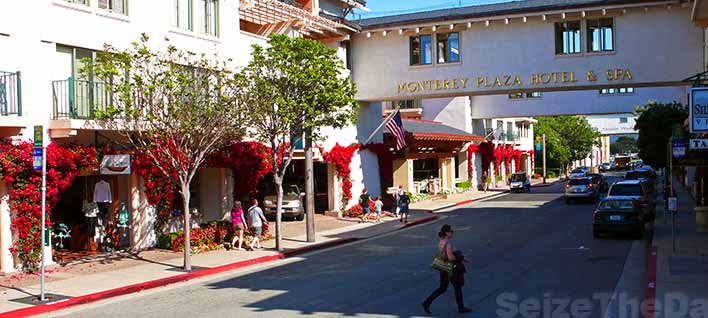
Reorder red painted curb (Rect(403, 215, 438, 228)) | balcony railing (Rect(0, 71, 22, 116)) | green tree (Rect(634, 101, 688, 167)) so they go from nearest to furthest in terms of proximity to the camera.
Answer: balcony railing (Rect(0, 71, 22, 116)) → red painted curb (Rect(403, 215, 438, 228)) → green tree (Rect(634, 101, 688, 167))

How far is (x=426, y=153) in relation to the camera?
47.2m

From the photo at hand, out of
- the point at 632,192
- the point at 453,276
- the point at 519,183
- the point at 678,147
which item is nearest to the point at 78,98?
the point at 453,276

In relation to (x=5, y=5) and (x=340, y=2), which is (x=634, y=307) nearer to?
(x=5, y=5)

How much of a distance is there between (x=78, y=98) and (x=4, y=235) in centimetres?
408

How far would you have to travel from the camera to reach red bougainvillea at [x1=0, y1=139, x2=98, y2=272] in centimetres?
1691

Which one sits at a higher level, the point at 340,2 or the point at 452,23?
the point at 340,2

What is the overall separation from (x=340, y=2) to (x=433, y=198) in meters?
17.2

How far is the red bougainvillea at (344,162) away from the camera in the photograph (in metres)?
33.2

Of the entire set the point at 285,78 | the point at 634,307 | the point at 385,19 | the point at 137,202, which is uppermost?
the point at 385,19

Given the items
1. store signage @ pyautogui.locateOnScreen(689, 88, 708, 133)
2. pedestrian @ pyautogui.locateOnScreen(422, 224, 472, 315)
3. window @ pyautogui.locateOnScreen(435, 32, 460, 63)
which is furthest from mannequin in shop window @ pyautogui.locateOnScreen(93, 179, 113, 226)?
window @ pyautogui.locateOnScreen(435, 32, 460, 63)

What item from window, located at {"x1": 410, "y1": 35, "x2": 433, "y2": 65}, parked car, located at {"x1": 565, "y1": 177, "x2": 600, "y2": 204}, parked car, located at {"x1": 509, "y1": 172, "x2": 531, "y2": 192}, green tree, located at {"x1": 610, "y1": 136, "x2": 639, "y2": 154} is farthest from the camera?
green tree, located at {"x1": 610, "y1": 136, "x2": 639, "y2": 154}

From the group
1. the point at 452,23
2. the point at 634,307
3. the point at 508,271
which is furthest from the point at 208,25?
the point at 634,307

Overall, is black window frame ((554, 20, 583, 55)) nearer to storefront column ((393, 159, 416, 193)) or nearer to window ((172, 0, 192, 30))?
window ((172, 0, 192, 30))

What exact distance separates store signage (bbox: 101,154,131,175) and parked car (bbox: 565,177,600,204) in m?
29.0
